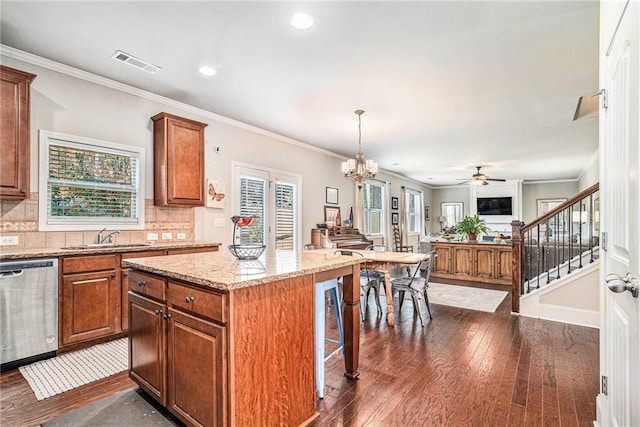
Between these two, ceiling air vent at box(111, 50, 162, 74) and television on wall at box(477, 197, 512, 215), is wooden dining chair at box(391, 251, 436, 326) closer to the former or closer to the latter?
ceiling air vent at box(111, 50, 162, 74)

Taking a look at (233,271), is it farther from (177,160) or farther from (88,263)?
(177,160)

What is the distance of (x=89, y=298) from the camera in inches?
116

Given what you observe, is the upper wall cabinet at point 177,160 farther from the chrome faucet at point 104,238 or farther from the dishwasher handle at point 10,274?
the dishwasher handle at point 10,274

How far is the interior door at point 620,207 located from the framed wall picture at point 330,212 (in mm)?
5048

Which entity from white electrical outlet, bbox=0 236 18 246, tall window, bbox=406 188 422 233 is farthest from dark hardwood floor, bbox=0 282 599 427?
tall window, bbox=406 188 422 233

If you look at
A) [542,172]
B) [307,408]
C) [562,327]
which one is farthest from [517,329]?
[542,172]

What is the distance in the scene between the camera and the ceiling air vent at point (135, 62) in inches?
116

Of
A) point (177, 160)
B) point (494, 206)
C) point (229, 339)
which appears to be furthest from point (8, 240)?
point (494, 206)

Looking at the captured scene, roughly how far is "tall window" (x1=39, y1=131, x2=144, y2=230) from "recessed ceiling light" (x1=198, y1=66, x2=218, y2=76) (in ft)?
4.10

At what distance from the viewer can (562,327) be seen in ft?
11.9

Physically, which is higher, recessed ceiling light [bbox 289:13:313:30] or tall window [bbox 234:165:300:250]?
recessed ceiling light [bbox 289:13:313:30]

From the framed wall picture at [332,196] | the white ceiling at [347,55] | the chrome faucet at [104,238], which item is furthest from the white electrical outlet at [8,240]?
the framed wall picture at [332,196]

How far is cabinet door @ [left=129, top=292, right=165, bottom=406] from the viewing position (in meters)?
1.90

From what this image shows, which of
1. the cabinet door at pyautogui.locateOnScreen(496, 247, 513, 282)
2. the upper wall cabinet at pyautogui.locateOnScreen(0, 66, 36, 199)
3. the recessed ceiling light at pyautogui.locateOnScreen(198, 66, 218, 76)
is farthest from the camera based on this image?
the cabinet door at pyautogui.locateOnScreen(496, 247, 513, 282)
